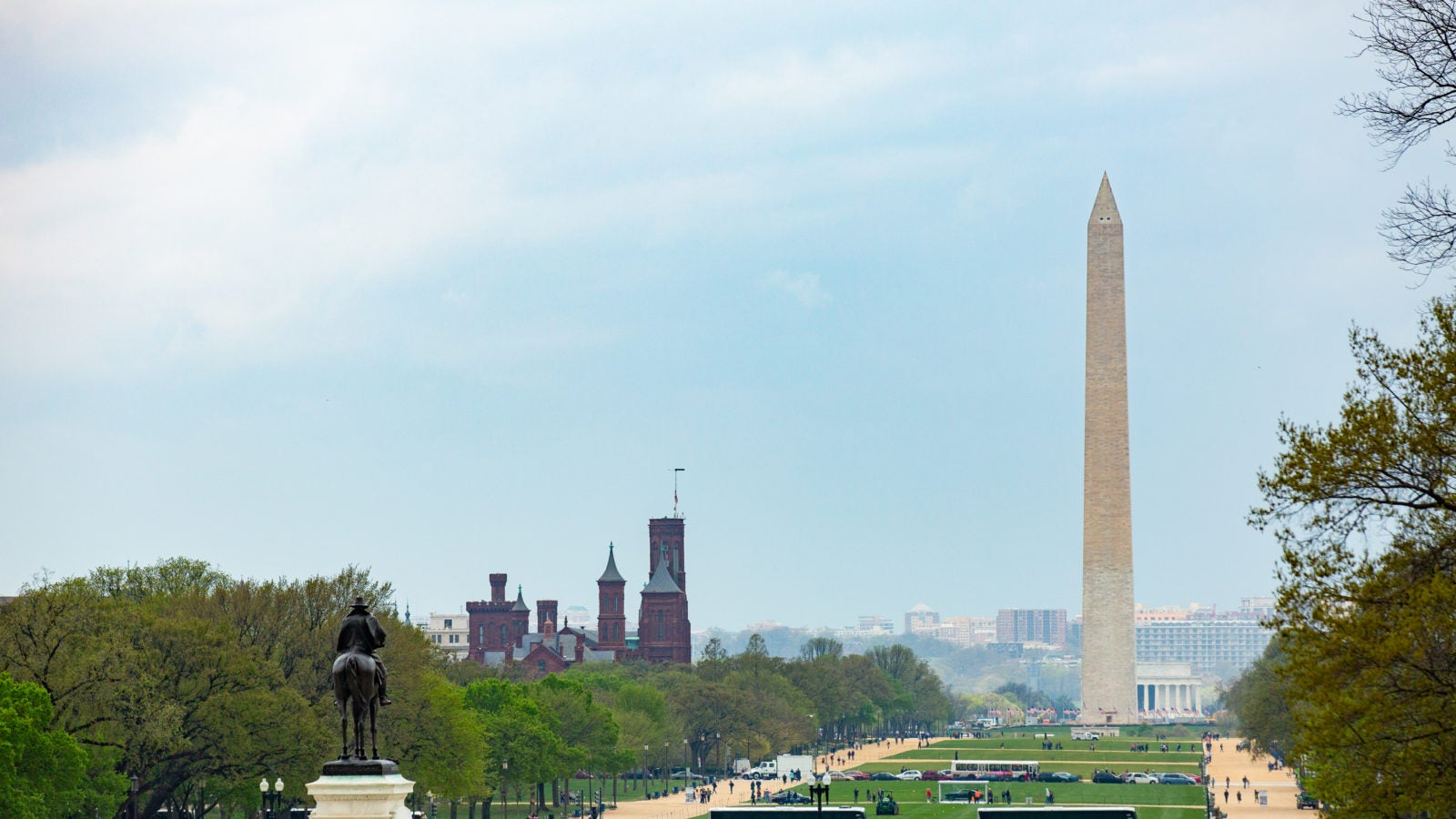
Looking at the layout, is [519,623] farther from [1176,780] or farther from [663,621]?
[1176,780]

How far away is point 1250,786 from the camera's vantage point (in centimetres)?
9612

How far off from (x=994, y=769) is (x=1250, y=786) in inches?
610

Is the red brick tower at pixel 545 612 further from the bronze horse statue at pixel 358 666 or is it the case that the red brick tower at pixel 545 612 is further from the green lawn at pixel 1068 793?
the bronze horse statue at pixel 358 666

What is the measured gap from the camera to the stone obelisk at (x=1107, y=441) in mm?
141375

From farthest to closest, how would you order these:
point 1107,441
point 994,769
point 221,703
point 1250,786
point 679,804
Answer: point 1107,441 → point 994,769 → point 1250,786 → point 679,804 → point 221,703

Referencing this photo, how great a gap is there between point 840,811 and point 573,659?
12240cm

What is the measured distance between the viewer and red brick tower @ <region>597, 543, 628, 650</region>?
6929 inches

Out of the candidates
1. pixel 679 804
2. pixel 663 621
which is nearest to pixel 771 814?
pixel 679 804

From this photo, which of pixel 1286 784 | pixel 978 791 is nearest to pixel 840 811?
pixel 978 791

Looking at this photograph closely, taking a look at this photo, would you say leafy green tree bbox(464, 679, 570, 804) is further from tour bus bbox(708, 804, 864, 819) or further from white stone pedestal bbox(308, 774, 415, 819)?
white stone pedestal bbox(308, 774, 415, 819)

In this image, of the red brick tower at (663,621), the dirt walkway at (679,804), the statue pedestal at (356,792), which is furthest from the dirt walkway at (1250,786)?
the statue pedestal at (356,792)

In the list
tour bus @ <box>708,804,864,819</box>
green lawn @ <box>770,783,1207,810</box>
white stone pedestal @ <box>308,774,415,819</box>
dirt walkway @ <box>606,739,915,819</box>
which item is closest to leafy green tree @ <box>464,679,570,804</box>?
dirt walkway @ <box>606,739,915,819</box>

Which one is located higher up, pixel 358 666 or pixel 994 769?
pixel 358 666

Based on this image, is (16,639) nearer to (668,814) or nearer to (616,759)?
(668,814)
